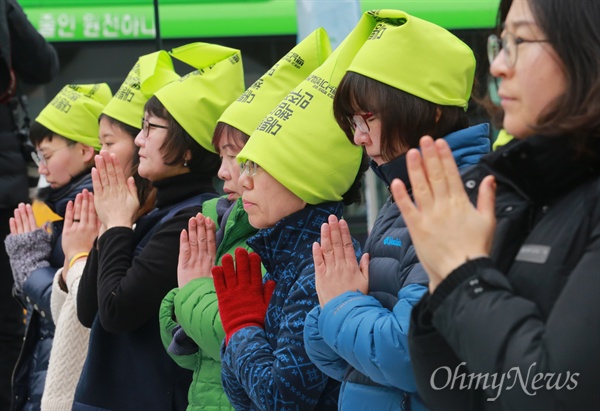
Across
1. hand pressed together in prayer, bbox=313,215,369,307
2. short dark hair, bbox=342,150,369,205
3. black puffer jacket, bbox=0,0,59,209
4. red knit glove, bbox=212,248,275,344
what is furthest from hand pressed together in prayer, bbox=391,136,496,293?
black puffer jacket, bbox=0,0,59,209

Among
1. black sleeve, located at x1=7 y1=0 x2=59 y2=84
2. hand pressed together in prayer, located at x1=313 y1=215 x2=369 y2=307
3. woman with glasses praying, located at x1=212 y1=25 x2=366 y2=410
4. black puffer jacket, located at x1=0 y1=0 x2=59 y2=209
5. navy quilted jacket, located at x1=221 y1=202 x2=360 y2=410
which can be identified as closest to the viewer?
hand pressed together in prayer, located at x1=313 y1=215 x2=369 y2=307

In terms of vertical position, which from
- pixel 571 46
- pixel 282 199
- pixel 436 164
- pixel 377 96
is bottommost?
pixel 282 199

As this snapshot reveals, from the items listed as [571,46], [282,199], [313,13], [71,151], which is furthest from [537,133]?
[71,151]

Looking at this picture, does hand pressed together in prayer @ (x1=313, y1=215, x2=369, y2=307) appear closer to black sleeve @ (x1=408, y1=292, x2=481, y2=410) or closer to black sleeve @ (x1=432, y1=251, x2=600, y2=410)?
black sleeve @ (x1=408, y1=292, x2=481, y2=410)

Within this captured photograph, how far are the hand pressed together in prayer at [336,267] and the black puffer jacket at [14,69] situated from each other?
2984 millimetres

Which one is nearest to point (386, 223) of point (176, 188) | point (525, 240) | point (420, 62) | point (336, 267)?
point (336, 267)

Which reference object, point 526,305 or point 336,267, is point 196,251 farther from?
point 526,305

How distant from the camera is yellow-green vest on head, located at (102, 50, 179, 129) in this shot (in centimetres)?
456

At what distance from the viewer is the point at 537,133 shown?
1902mm

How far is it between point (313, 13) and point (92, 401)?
2.13 metres

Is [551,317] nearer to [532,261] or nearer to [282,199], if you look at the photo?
[532,261]

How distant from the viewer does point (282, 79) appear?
A: 3732mm

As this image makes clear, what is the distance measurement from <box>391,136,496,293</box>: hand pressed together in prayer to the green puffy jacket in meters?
1.48

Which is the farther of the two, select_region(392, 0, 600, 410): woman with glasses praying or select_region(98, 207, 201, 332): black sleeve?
select_region(98, 207, 201, 332): black sleeve
